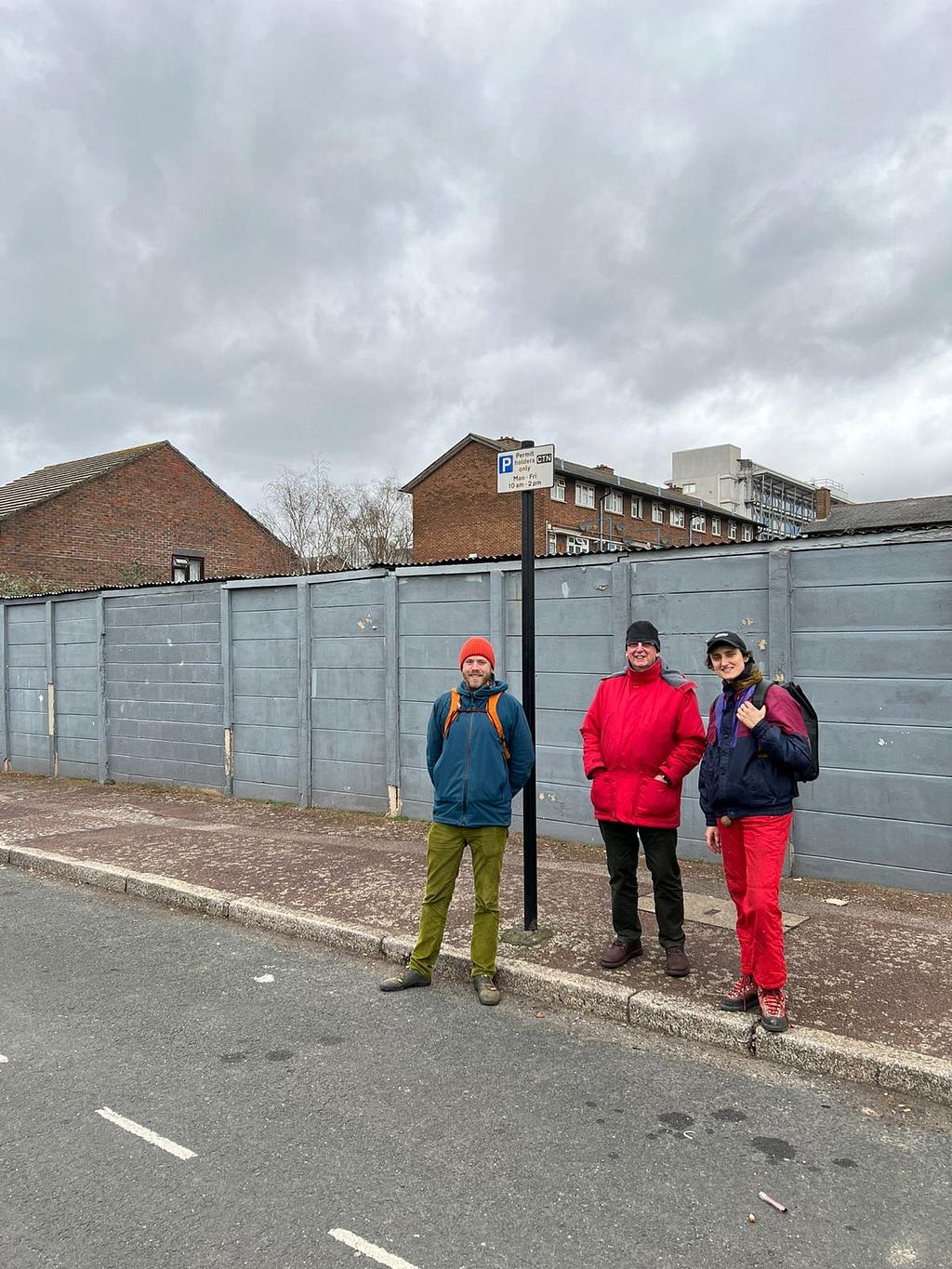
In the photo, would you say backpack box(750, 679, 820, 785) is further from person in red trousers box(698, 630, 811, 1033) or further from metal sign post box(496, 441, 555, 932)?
metal sign post box(496, 441, 555, 932)

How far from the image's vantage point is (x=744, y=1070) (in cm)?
400

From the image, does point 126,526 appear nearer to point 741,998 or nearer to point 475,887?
point 475,887

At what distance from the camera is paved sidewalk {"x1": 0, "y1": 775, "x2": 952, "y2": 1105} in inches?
163

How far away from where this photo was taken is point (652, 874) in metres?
4.93

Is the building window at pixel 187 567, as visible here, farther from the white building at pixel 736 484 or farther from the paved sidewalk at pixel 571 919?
the white building at pixel 736 484

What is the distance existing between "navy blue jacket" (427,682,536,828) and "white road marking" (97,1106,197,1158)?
1.97 m

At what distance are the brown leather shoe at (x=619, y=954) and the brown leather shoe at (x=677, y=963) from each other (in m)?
0.23

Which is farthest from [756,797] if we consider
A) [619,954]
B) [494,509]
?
[494,509]

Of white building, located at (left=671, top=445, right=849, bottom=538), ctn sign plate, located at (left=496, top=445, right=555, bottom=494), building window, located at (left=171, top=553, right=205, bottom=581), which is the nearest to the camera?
ctn sign plate, located at (left=496, top=445, right=555, bottom=494)

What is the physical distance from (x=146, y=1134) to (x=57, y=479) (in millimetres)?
25368

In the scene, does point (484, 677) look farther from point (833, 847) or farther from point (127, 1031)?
point (833, 847)

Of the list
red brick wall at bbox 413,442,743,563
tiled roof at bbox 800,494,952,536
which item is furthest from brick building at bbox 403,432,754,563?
tiled roof at bbox 800,494,952,536

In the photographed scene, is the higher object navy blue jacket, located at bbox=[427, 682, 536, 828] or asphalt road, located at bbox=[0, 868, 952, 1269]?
navy blue jacket, located at bbox=[427, 682, 536, 828]

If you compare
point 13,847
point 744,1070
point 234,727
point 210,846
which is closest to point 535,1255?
point 744,1070
